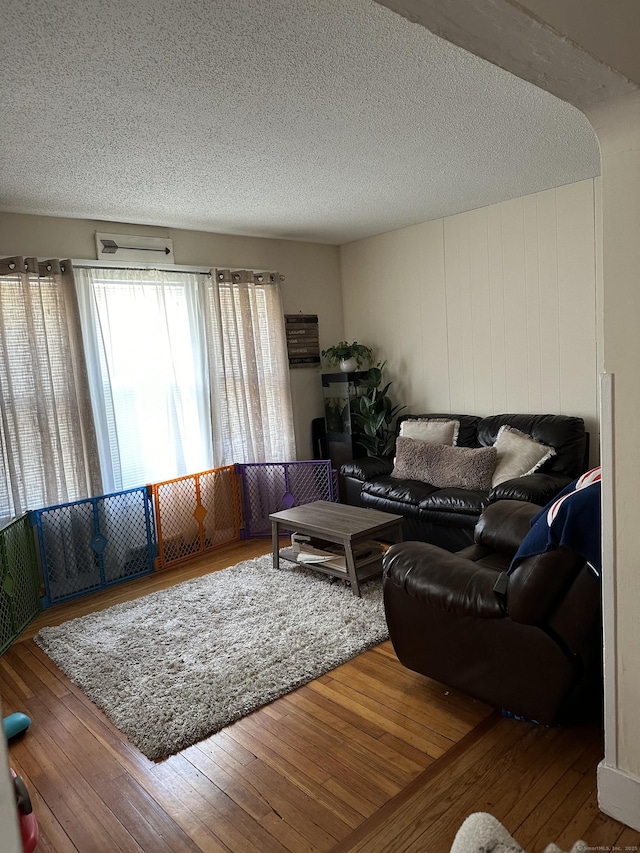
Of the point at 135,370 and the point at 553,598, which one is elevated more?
the point at 135,370

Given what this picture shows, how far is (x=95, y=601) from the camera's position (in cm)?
396

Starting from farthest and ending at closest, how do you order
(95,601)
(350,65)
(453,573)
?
(95,601) → (453,573) → (350,65)

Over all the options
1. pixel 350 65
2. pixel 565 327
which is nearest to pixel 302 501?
pixel 565 327

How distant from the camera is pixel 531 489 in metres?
3.73

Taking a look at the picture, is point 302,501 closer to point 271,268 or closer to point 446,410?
point 446,410

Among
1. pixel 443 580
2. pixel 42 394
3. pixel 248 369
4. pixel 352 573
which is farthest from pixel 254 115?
pixel 248 369

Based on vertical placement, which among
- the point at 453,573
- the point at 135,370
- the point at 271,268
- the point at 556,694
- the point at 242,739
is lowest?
the point at 242,739

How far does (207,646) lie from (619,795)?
78.5 inches

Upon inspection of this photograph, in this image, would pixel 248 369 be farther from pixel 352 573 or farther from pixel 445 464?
pixel 352 573

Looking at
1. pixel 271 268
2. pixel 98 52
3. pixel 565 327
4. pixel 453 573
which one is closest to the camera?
pixel 98 52

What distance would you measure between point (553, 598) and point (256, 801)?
1.23 meters

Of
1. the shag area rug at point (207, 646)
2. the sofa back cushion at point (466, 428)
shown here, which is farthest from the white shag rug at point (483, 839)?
the sofa back cushion at point (466, 428)

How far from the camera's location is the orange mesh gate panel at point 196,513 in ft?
15.0

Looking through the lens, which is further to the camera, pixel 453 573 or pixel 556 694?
pixel 453 573
